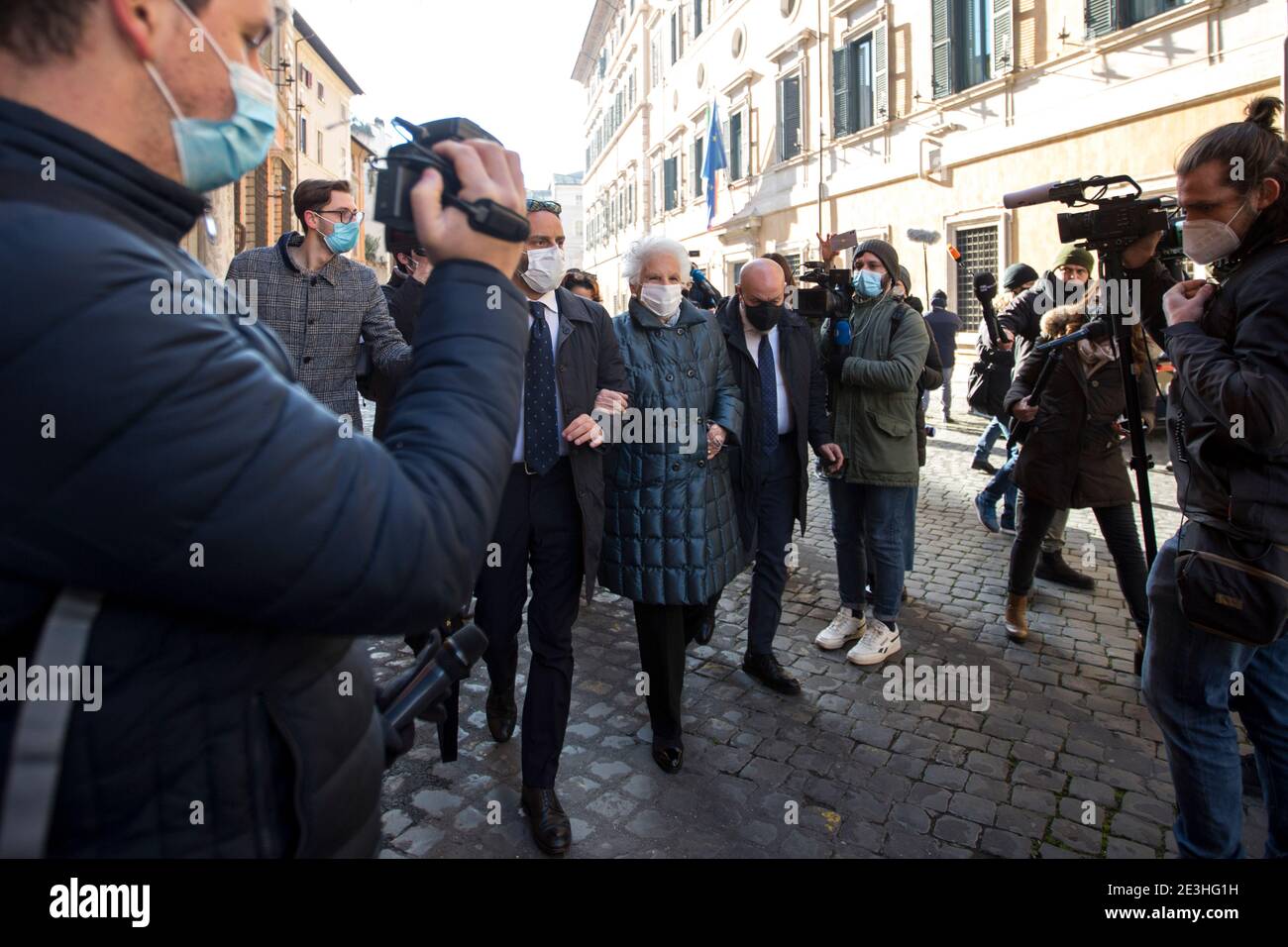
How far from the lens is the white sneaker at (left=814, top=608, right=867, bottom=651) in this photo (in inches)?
191

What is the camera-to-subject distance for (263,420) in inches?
32.6

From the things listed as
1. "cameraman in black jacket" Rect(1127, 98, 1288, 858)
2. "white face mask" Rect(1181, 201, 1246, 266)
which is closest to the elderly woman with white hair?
"cameraman in black jacket" Rect(1127, 98, 1288, 858)

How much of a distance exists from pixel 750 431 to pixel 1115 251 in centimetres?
176

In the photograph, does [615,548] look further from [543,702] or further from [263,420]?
[263,420]

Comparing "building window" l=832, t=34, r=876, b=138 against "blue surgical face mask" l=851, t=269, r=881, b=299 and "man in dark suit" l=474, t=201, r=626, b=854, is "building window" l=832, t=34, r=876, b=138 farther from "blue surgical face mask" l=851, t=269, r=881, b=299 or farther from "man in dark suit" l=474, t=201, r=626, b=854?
"man in dark suit" l=474, t=201, r=626, b=854

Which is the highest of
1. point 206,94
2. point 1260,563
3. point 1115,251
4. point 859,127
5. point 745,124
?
point 745,124

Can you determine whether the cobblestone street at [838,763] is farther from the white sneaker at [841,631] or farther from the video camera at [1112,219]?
the video camera at [1112,219]

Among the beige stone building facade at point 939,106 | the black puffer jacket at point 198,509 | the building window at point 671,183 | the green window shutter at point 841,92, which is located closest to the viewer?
the black puffer jacket at point 198,509

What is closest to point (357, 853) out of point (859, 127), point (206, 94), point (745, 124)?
point (206, 94)

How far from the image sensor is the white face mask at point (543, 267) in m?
3.32

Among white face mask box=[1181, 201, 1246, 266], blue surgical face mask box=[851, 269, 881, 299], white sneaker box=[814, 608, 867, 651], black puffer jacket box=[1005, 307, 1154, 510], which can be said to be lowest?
white sneaker box=[814, 608, 867, 651]

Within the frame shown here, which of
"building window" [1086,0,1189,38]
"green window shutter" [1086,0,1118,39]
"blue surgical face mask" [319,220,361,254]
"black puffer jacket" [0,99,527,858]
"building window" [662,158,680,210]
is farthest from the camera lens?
"building window" [662,158,680,210]

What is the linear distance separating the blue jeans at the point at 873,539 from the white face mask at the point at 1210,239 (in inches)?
95.5

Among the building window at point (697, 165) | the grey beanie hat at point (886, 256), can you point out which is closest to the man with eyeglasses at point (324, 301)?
the grey beanie hat at point (886, 256)
